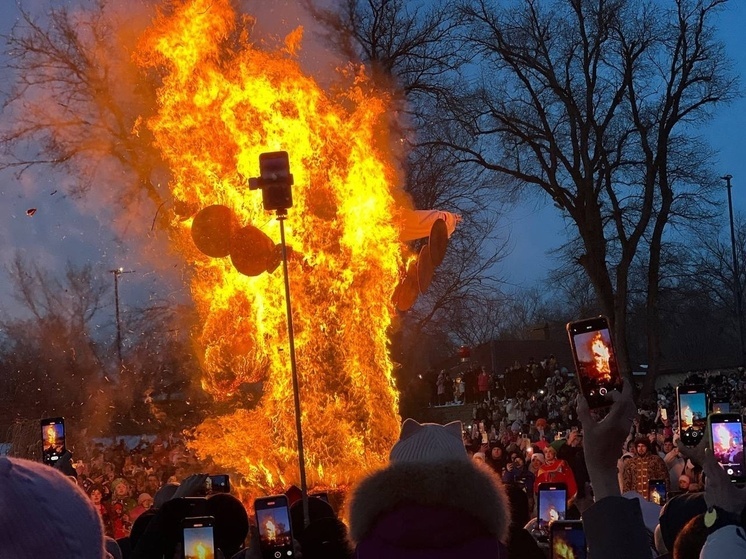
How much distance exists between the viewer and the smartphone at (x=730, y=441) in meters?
4.52

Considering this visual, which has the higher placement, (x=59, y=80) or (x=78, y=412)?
(x=59, y=80)

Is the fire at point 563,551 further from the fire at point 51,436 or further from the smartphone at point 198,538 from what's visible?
the fire at point 51,436

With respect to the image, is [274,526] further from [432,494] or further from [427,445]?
[432,494]

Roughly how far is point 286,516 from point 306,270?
8.01 meters

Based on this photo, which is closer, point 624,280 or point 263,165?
point 263,165

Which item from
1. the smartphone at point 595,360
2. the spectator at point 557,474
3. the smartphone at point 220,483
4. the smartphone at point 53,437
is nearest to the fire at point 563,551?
the smartphone at point 595,360

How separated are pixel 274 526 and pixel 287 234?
26.6 ft

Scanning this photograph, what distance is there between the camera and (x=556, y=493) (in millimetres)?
5590

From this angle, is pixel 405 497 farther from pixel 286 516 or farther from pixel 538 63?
pixel 538 63

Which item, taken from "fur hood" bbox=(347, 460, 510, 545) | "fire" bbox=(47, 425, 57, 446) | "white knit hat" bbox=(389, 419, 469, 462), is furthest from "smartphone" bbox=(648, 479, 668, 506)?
"fur hood" bbox=(347, 460, 510, 545)

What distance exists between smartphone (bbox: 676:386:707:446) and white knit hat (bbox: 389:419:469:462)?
7.55 ft

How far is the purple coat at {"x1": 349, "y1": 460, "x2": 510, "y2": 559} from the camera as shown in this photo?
253 cm

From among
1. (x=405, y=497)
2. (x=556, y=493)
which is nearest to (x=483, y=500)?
(x=405, y=497)

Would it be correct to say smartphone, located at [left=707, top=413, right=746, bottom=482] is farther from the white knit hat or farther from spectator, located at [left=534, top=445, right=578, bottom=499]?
spectator, located at [left=534, top=445, right=578, bottom=499]
